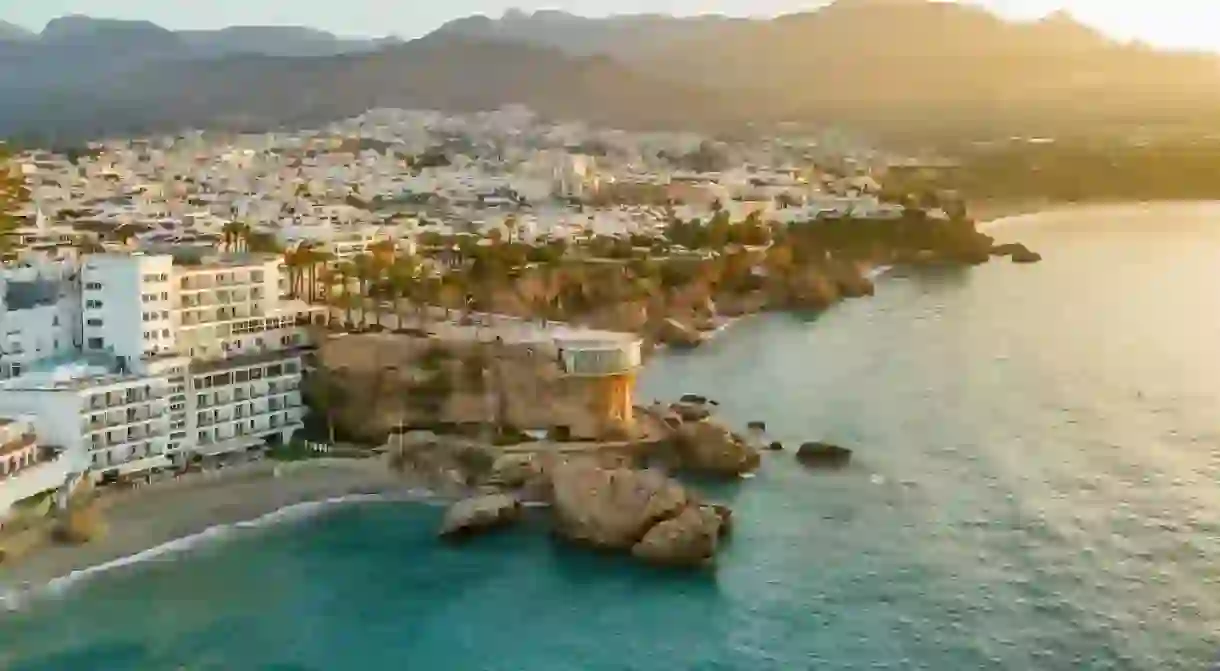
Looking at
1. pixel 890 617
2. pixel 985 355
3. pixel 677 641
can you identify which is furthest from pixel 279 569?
pixel 985 355

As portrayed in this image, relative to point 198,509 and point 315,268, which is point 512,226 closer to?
point 315,268

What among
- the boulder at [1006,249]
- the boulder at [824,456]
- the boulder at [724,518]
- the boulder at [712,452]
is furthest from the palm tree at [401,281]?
the boulder at [1006,249]

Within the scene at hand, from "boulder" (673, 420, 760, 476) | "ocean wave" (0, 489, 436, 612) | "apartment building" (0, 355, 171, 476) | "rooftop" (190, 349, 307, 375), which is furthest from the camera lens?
"boulder" (673, 420, 760, 476)

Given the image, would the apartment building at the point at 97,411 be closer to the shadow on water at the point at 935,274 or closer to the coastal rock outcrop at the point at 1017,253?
the shadow on water at the point at 935,274

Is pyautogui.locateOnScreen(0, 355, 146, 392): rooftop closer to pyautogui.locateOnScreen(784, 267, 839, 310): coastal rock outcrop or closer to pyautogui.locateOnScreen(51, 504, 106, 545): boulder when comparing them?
pyautogui.locateOnScreen(51, 504, 106, 545): boulder

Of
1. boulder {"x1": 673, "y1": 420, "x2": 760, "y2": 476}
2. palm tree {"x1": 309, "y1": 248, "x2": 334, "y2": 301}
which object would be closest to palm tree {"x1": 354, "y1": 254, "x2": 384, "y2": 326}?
palm tree {"x1": 309, "y1": 248, "x2": 334, "y2": 301}

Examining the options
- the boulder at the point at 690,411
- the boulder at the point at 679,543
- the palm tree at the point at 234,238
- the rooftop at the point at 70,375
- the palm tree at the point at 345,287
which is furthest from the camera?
the palm tree at the point at 234,238
